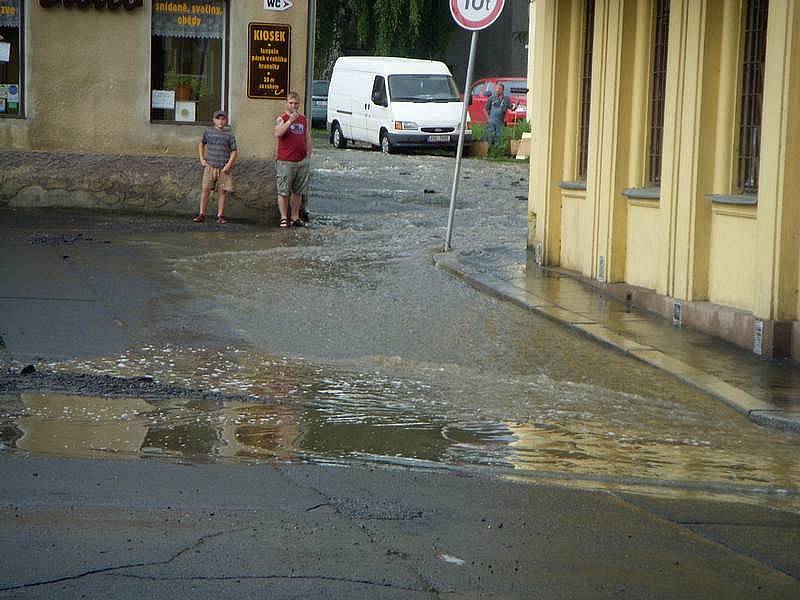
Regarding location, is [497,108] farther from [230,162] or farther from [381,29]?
[230,162]

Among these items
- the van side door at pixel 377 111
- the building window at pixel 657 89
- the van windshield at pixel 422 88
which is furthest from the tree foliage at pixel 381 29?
the building window at pixel 657 89

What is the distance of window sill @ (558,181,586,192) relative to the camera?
14.7 metres

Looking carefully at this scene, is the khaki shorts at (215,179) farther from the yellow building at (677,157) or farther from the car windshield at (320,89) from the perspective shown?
the car windshield at (320,89)

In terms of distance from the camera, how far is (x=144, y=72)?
64.8ft

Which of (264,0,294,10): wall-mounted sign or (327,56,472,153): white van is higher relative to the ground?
(264,0,294,10): wall-mounted sign

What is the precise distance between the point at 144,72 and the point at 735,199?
10746 millimetres

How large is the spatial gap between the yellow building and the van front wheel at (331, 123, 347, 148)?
74.9 feet

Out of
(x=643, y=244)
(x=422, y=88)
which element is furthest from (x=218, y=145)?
(x=422, y=88)

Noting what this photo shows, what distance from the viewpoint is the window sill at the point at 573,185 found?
14.7 meters

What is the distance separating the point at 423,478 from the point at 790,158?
193 inches

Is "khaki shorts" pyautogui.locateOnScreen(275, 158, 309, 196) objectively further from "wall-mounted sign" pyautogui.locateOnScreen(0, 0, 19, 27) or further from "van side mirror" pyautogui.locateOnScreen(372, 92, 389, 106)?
"van side mirror" pyautogui.locateOnScreen(372, 92, 389, 106)

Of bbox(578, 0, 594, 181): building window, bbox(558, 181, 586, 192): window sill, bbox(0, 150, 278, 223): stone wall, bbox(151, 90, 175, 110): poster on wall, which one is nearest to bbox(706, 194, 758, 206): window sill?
bbox(558, 181, 586, 192): window sill

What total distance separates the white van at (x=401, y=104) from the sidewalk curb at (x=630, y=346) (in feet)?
64.8

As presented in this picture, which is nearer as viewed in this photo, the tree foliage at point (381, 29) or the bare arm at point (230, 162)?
the bare arm at point (230, 162)
